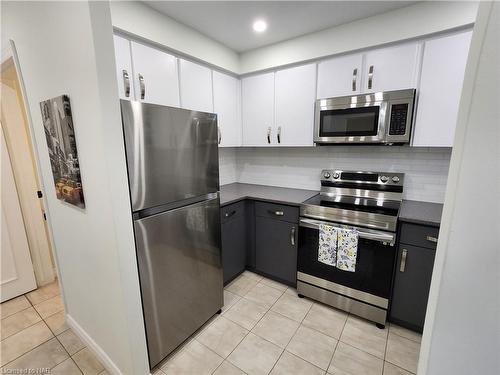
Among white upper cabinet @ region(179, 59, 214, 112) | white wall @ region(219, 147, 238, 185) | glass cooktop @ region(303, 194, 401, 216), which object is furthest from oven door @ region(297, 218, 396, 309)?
white upper cabinet @ region(179, 59, 214, 112)

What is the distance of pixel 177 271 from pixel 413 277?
1.67m

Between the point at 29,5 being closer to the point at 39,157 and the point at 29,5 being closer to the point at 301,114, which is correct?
the point at 39,157

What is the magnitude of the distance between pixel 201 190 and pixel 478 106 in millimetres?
1409

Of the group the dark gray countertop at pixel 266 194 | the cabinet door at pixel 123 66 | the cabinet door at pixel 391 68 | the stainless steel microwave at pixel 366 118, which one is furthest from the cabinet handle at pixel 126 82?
the cabinet door at pixel 391 68

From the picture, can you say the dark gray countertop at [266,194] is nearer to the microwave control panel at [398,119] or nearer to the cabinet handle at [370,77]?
the microwave control panel at [398,119]

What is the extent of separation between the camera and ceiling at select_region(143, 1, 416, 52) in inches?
65.3

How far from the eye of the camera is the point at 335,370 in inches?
59.3

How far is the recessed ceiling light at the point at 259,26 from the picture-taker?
190cm

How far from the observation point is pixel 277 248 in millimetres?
2307

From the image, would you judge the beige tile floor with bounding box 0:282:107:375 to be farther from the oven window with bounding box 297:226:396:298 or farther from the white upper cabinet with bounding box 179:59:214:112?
the white upper cabinet with bounding box 179:59:214:112

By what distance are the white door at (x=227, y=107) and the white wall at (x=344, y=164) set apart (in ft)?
1.51

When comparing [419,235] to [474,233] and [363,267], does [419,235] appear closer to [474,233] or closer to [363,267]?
[363,267]

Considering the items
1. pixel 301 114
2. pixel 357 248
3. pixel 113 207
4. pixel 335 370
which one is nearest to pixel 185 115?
pixel 113 207

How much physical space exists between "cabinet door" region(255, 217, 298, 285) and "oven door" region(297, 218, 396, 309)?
0.30 feet
